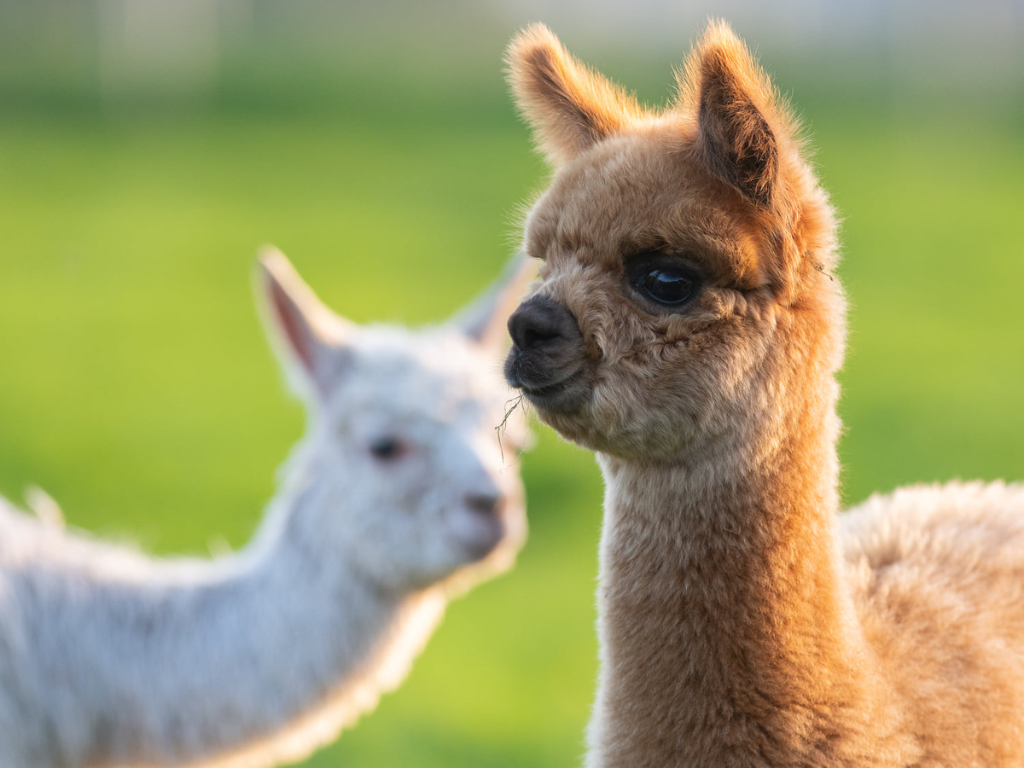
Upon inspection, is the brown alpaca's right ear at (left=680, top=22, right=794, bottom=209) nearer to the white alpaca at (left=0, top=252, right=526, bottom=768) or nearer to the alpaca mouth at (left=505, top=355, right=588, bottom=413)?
the alpaca mouth at (left=505, top=355, right=588, bottom=413)

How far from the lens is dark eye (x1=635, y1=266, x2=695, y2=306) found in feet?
5.10

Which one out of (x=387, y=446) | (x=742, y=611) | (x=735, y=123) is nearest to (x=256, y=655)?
(x=387, y=446)

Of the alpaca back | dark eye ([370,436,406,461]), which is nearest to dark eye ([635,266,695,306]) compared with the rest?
the alpaca back

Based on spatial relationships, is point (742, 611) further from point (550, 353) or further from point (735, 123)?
point (735, 123)

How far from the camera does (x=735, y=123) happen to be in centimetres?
155

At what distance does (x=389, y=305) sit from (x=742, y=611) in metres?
9.52

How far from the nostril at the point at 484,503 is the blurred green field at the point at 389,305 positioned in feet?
1.33

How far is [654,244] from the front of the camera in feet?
5.07

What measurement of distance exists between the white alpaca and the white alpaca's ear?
2cm

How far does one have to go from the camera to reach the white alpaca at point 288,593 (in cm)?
280

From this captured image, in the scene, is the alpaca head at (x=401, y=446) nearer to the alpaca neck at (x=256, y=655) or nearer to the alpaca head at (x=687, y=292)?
the alpaca neck at (x=256, y=655)

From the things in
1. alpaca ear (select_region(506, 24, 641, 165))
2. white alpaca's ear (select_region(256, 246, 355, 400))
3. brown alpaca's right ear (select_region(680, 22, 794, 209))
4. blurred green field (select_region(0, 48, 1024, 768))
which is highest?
blurred green field (select_region(0, 48, 1024, 768))

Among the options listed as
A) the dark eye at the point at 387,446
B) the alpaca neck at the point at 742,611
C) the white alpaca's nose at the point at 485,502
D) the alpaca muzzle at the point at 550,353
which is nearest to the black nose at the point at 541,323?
the alpaca muzzle at the point at 550,353

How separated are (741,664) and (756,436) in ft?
1.08
